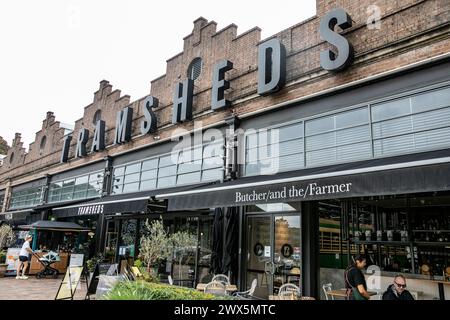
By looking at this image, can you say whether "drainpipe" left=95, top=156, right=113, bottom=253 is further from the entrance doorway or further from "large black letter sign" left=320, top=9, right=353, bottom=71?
"large black letter sign" left=320, top=9, right=353, bottom=71

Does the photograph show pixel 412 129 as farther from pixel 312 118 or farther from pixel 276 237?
pixel 276 237

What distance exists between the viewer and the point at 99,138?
54.4ft

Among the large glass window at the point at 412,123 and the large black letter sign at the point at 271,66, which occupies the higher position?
the large black letter sign at the point at 271,66

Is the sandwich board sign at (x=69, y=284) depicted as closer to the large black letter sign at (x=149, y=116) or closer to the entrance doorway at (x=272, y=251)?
the entrance doorway at (x=272, y=251)

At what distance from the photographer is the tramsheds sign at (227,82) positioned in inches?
335

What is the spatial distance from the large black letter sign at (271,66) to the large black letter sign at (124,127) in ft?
23.1

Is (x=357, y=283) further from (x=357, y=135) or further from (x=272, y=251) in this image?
(x=357, y=135)

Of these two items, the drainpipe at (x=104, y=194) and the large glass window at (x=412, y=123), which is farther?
the drainpipe at (x=104, y=194)

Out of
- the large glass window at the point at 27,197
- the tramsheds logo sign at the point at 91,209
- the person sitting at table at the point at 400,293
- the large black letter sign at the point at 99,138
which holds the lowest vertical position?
the person sitting at table at the point at 400,293

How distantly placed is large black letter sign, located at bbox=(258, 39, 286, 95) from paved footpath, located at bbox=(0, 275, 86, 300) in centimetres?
771

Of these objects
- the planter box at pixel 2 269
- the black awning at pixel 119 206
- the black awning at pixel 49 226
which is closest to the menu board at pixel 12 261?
the planter box at pixel 2 269

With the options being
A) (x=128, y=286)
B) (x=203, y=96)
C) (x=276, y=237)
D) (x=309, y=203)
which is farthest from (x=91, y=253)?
(x=128, y=286)

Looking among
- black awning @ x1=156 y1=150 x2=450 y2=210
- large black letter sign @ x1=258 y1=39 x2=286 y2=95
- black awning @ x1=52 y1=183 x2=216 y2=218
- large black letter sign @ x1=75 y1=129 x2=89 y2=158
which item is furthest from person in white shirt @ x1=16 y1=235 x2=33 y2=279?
large black letter sign @ x1=258 y1=39 x2=286 y2=95

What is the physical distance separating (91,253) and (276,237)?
430 inches
